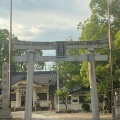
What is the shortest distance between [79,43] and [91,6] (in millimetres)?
8556

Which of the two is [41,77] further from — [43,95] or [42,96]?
[42,96]

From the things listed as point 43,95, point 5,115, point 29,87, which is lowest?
point 5,115

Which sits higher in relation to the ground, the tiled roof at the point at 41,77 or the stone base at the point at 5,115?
the tiled roof at the point at 41,77

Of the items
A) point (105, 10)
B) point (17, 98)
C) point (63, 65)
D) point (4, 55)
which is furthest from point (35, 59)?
point (17, 98)

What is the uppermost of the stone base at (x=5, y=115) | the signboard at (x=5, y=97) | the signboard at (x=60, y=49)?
the signboard at (x=60, y=49)

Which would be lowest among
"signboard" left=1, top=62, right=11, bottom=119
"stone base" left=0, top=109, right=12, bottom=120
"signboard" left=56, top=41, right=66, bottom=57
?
"stone base" left=0, top=109, right=12, bottom=120

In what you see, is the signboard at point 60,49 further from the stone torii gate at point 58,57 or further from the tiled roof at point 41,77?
the tiled roof at point 41,77

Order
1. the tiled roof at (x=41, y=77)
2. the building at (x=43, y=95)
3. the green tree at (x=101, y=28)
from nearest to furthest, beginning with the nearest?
the green tree at (x=101, y=28), the building at (x=43, y=95), the tiled roof at (x=41, y=77)

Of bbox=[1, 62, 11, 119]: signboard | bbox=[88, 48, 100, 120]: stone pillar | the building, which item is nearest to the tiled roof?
the building

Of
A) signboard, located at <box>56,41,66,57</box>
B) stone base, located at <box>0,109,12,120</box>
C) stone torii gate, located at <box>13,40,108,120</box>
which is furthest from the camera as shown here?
signboard, located at <box>56,41,66,57</box>

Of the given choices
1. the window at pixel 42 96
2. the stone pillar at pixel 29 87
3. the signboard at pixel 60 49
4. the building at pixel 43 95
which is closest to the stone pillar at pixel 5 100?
the stone pillar at pixel 29 87

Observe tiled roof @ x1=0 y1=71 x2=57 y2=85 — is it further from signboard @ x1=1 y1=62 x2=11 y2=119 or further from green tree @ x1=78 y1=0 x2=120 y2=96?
signboard @ x1=1 y1=62 x2=11 y2=119

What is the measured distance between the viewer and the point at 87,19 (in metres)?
29.6

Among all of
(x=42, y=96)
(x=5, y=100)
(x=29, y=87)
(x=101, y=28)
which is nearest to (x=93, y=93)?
(x=29, y=87)
